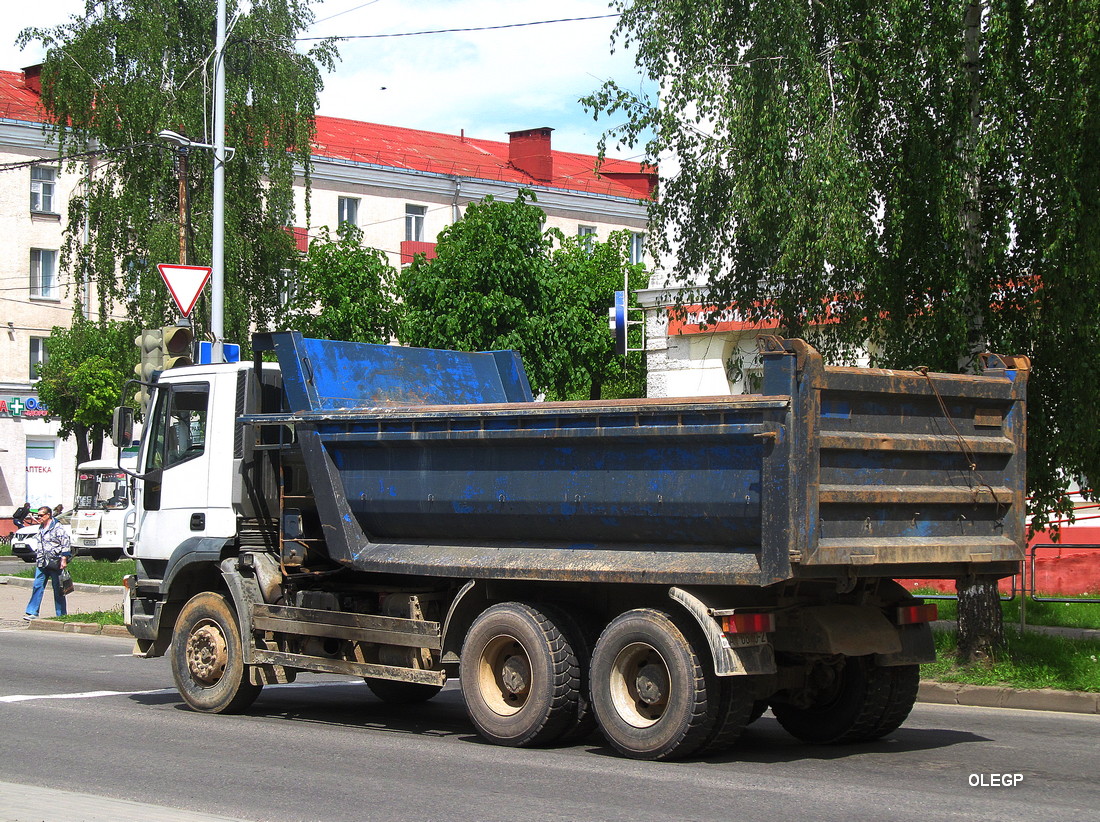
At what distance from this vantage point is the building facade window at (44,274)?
1873 inches

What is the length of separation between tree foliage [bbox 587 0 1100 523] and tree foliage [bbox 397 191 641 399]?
16084 millimetres

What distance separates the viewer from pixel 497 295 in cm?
2972

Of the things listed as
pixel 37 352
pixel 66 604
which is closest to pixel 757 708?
pixel 66 604

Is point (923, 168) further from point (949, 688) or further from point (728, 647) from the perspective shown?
point (728, 647)

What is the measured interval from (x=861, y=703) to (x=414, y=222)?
43045mm

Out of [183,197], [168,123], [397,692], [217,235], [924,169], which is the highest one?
[168,123]

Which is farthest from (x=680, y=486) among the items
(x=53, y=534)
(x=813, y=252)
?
(x=53, y=534)

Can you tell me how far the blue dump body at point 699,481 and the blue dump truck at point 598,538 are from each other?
0.06 feet

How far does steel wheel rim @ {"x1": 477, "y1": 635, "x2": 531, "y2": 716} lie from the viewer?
9148mm

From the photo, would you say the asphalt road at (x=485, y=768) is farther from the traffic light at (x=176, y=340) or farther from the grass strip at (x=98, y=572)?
the grass strip at (x=98, y=572)

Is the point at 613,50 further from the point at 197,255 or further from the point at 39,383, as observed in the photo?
the point at 39,383

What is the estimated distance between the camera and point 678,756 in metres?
8.37

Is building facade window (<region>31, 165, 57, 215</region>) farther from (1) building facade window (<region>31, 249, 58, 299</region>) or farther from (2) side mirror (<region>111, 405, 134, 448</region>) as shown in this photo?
(2) side mirror (<region>111, 405, 134, 448</region>)

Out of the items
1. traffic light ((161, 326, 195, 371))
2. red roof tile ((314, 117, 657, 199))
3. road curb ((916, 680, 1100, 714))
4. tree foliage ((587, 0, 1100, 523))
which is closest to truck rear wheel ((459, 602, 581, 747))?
road curb ((916, 680, 1100, 714))
